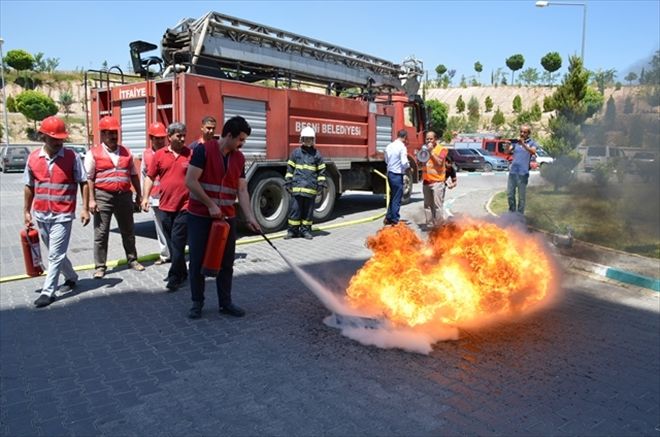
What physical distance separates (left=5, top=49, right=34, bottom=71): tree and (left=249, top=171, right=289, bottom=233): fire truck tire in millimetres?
55198

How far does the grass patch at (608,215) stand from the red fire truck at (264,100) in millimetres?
4158

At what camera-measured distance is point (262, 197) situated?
9.46m

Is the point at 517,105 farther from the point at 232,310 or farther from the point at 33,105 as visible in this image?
the point at 232,310

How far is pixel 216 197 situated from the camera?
15.2ft

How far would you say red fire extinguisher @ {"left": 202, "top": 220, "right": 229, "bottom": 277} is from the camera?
14.5ft

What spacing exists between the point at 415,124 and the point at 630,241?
6.46 meters

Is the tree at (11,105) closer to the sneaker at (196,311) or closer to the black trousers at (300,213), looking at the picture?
→ the black trousers at (300,213)

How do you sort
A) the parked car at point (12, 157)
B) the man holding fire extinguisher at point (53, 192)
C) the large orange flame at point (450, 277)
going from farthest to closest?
the parked car at point (12, 157) → the man holding fire extinguisher at point (53, 192) → the large orange flame at point (450, 277)

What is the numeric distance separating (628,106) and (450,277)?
2.58m

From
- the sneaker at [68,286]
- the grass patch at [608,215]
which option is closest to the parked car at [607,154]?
the grass patch at [608,215]

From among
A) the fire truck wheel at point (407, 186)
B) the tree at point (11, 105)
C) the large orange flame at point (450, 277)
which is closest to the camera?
the large orange flame at point (450, 277)

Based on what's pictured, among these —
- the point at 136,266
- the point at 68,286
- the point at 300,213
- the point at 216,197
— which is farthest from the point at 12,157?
the point at 216,197

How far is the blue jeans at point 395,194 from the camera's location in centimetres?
968

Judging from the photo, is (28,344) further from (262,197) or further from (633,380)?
(262,197)
